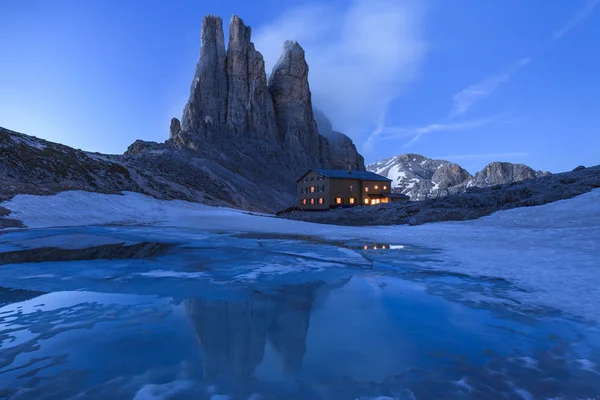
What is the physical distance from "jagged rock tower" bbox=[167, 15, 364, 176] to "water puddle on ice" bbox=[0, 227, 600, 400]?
91.5 meters

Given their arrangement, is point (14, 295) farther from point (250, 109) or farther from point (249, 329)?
point (250, 109)

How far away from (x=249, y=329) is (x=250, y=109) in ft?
373

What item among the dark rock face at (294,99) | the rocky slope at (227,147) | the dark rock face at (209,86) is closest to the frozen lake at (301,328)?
the rocky slope at (227,147)

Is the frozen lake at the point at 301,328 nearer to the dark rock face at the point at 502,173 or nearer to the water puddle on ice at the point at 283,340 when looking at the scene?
the water puddle on ice at the point at 283,340

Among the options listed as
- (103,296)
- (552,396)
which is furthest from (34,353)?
(552,396)

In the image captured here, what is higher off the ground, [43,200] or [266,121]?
[266,121]

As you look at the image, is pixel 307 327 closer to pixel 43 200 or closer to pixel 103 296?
pixel 103 296

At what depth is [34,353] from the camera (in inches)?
136

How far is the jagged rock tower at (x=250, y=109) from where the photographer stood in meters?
102

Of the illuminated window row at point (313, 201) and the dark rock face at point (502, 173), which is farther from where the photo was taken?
the dark rock face at point (502, 173)

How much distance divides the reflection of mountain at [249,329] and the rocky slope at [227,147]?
43.9 metres

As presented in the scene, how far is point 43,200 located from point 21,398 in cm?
3363

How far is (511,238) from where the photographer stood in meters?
14.3

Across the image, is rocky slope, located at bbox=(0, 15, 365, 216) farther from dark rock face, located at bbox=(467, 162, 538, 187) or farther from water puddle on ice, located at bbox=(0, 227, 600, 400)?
dark rock face, located at bbox=(467, 162, 538, 187)
